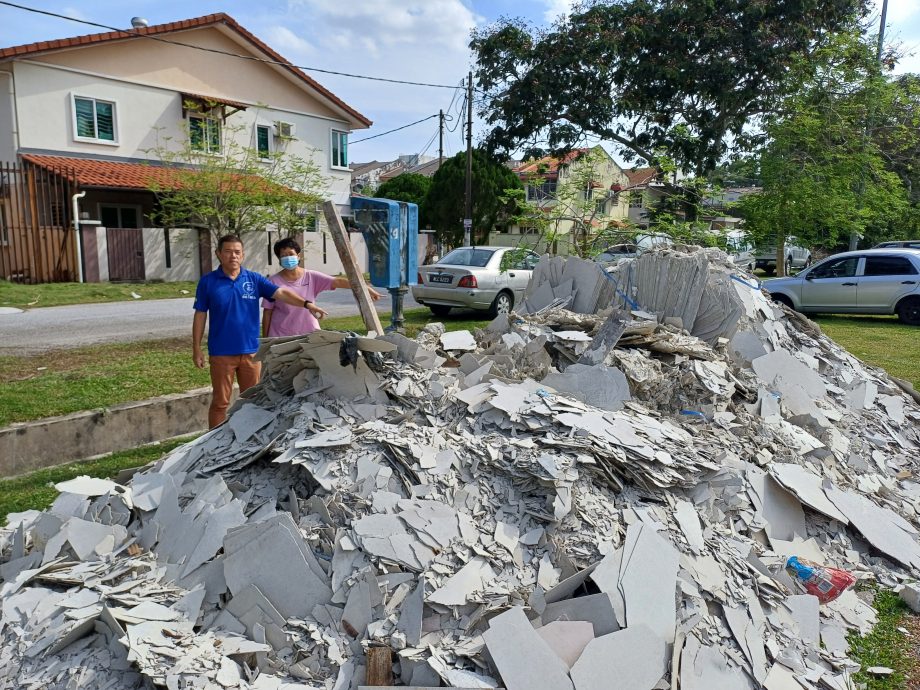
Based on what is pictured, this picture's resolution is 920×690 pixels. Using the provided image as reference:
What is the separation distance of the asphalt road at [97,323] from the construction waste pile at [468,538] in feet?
22.3

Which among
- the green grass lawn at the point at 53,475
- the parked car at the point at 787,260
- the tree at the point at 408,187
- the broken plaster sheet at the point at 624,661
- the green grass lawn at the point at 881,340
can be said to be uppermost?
the tree at the point at 408,187

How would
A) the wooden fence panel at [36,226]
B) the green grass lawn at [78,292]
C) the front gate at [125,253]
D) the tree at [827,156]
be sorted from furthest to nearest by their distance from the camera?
1. the front gate at [125,253]
2. the wooden fence panel at [36,226]
3. the tree at [827,156]
4. the green grass lawn at [78,292]

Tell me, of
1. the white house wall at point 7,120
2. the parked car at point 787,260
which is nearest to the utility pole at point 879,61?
the parked car at point 787,260

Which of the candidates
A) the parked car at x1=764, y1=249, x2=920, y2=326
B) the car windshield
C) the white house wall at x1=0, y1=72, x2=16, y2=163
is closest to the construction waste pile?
the car windshield

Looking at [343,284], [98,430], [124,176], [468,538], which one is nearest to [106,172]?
[124,176]

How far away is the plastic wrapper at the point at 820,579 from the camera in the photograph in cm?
324

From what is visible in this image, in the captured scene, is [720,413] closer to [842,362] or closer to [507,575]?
[507,575]

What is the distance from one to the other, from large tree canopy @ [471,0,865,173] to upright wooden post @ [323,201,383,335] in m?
16.6

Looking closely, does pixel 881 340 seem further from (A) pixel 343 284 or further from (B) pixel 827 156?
(A) pixel 343 284

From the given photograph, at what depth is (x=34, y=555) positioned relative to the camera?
10.1ft

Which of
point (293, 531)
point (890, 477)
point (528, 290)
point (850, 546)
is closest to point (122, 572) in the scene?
point (293, 531)

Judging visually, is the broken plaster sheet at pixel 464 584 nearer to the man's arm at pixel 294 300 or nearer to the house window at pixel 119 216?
the man's arm at pixel 294 300

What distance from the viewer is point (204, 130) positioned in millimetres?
22453

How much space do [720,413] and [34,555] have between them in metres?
4.01
